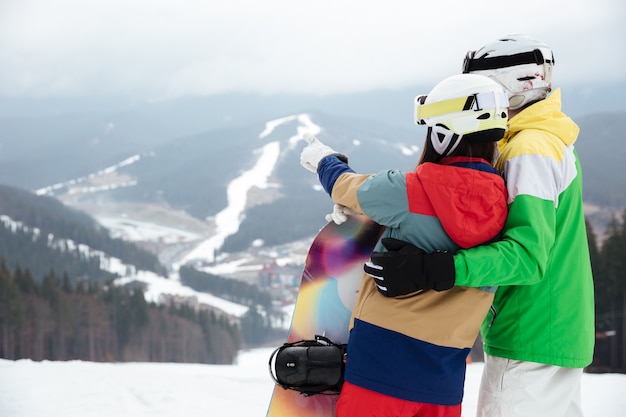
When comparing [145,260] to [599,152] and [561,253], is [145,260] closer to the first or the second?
[561,253]

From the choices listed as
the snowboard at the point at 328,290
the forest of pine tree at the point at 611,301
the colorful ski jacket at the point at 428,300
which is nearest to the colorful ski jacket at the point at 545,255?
the colorful ski jacket at the point at 428,300

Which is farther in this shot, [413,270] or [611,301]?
[611,301]

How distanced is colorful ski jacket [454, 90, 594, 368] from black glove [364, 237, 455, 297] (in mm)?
211

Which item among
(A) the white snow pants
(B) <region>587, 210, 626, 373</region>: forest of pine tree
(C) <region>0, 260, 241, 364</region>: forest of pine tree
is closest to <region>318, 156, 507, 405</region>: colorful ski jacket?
(A) the white snow pants

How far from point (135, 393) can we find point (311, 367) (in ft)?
11.1

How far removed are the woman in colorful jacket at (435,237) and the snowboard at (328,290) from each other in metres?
0.36

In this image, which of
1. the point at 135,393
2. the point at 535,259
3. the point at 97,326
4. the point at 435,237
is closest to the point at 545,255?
the point at 535,259

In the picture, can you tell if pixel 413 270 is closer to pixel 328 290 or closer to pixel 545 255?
pixel 545 255

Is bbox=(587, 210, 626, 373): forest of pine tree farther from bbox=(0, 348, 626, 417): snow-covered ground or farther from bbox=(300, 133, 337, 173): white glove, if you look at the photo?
bbox=(300, 133, 337, 173): white glove

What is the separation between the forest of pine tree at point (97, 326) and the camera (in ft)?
143

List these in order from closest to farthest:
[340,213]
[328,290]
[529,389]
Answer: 1. [529,389]
2. [340,213]
3. [328,290]

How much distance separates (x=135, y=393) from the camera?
192 inches

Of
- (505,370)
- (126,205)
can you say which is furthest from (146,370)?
(126,205)

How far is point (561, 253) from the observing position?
6.47ft
